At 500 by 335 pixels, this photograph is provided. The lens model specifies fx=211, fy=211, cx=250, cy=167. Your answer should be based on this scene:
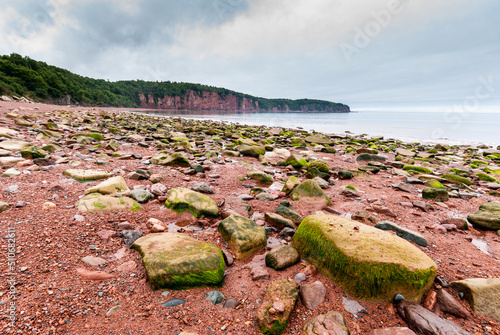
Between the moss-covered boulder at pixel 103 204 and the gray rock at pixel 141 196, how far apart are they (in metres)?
0.17

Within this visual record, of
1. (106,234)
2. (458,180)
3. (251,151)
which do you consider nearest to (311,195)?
(106,234)

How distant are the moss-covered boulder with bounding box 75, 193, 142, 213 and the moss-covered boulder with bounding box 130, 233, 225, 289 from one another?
2.89ft

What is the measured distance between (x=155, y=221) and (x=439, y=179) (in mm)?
6501

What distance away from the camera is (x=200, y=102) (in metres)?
117

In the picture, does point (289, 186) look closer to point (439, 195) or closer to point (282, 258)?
point (282, 258)

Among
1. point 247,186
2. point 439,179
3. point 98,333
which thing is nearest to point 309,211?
point 247,186

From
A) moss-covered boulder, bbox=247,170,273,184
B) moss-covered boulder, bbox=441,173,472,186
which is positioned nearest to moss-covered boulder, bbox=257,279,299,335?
moss-covered boulder, bbox=247,170,273,184

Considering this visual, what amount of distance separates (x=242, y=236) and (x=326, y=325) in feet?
3.78

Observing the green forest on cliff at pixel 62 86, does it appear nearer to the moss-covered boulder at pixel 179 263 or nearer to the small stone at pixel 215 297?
the moss-covered boulder at pixel 179 263

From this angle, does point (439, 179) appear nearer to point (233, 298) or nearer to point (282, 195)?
point (282, 195)

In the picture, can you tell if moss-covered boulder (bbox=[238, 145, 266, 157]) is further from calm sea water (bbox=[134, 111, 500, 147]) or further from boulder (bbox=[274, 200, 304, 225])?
calm sea water (bbox=[134, 111, 500, 147])

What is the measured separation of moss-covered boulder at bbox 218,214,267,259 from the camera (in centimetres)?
230

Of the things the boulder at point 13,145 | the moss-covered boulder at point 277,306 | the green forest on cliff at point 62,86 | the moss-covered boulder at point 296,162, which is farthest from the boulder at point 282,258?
the green forest on cliff at point 62,86

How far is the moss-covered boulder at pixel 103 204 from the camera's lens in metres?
2.60
